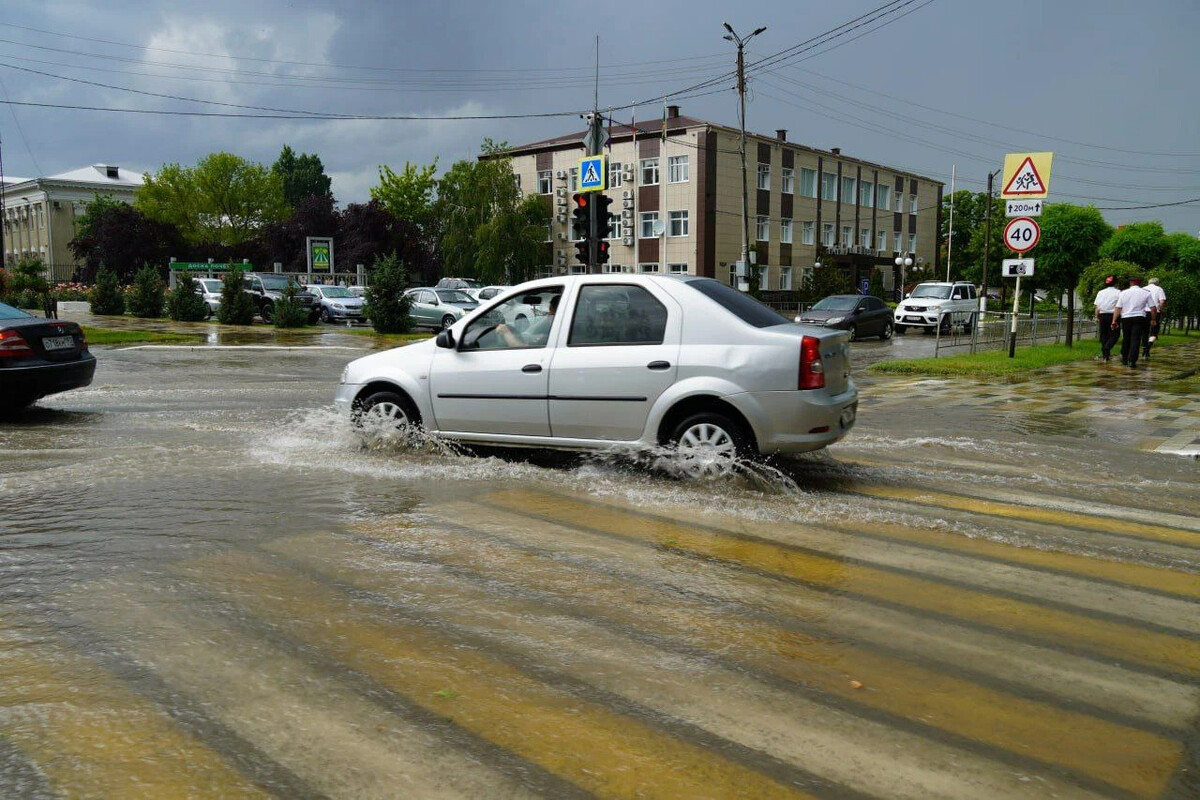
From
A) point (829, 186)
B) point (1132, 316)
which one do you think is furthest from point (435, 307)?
point (829, 186)

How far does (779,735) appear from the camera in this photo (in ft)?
10.5

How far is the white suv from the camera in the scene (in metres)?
36.3

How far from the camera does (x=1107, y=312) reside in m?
20.8

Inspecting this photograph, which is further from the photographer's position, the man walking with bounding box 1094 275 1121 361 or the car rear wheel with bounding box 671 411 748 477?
the man walking with bounding box 1094 275 1121 361

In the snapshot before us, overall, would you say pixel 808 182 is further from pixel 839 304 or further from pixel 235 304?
pixel 235 304

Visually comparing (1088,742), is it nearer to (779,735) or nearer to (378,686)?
(779,735)

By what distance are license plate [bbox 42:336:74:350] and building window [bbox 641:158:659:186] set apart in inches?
1874

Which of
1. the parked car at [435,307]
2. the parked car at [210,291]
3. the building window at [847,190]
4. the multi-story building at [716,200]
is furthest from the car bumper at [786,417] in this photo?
the building window at [847,190]

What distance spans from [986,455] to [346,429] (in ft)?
19.7

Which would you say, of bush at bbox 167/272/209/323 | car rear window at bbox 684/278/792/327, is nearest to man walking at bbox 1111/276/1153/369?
car rear window at bbox 684/278/792/327

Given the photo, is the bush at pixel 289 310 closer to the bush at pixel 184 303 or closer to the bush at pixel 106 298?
the bush at pixel 184 303

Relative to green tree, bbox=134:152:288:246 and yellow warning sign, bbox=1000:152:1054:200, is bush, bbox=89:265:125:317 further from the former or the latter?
green tree, bbox=134:152:288:246

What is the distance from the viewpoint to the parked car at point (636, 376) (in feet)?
22.5

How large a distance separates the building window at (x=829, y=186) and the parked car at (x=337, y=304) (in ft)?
125
